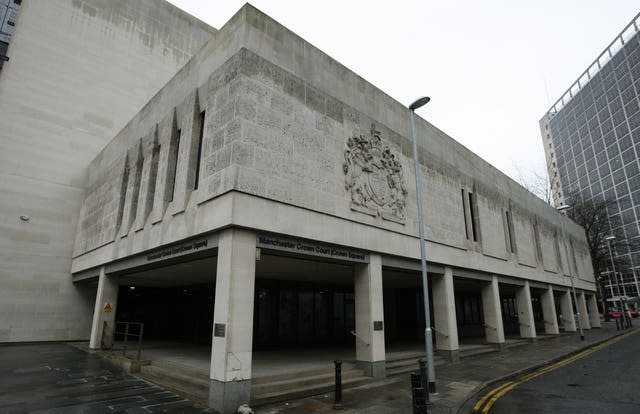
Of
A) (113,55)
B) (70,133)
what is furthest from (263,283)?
(113,55)

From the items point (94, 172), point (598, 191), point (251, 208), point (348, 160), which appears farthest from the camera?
point (598, 191)

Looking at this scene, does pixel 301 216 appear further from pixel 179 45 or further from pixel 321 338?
pixel 179 45

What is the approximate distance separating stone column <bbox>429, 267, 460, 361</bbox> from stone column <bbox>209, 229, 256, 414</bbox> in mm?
10866

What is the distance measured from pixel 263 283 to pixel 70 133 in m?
17.3

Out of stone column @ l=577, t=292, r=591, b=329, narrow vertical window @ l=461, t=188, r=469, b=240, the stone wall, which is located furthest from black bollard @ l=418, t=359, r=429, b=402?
stone column @ l=577, t=292, r=591, b=329

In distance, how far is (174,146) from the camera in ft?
45.2

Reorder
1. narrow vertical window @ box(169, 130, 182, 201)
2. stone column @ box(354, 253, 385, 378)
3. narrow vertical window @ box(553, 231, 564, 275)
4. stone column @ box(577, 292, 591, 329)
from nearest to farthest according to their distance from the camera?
stone column @ box(354, 253, 385, 378) → narrow vertical window @ box(169, 130, 182, 201) → narrow vertical window @ box(553, 231, 564, 275) → stone column @ box(577, 292, 591, 329)

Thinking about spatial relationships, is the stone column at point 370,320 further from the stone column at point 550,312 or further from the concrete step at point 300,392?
the stone column at point 550,312

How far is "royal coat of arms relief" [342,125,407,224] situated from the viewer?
1345 cm

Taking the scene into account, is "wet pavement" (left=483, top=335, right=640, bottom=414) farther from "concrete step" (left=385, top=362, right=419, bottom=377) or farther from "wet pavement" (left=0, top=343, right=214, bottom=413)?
"wet pavement" (left=0, top=343, right=214, bottom=413)

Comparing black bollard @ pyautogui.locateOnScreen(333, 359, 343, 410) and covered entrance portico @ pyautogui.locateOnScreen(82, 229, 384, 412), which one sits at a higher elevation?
covered entrance portico @ pyautogui.locateOnScreen(82, 229, 384, 412)

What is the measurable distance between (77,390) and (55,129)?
20360 millimetres

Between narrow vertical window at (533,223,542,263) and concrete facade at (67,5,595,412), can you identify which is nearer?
concrete facade at (67,5,595,412)

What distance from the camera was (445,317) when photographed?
16703 mm
